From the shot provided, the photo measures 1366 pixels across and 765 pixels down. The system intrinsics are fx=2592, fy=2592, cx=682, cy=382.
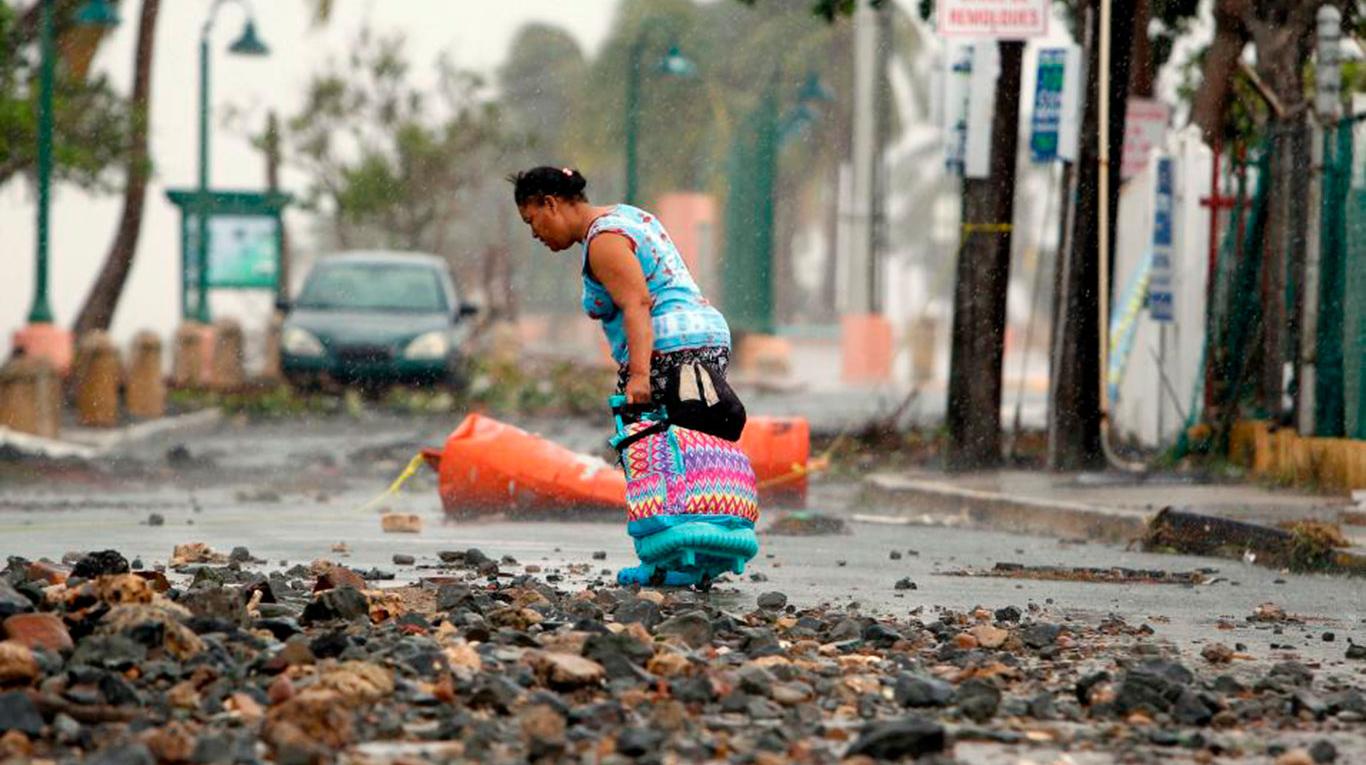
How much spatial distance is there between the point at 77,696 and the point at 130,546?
19.2ft

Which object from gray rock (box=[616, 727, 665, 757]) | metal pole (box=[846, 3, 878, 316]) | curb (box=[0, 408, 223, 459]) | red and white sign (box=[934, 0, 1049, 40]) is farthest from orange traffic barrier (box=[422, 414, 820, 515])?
metal pole (box=[846, 3, 878, 316])

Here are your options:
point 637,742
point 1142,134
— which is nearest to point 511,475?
point 637,742

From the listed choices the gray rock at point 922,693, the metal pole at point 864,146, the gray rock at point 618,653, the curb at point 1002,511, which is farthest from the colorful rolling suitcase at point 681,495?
the metal pole at point 864,146

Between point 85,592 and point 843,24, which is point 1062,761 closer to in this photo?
point 85,592

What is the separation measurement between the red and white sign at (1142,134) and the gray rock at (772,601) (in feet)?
51.3

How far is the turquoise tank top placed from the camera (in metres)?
9.34

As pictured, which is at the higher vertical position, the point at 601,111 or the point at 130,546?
the point at 601,111

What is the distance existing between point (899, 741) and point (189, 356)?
89.7 feet

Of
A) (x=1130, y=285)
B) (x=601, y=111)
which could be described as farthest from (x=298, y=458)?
(x=601, y=111)

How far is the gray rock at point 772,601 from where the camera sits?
863 cm

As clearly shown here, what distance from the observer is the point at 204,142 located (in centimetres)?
3762

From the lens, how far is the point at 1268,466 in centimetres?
1645

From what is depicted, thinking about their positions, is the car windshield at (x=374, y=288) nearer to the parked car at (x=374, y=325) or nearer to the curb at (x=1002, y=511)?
the parked car at (x=374, y=325)

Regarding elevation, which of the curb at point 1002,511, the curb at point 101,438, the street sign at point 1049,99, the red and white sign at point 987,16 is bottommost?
the curb at point 101,438
